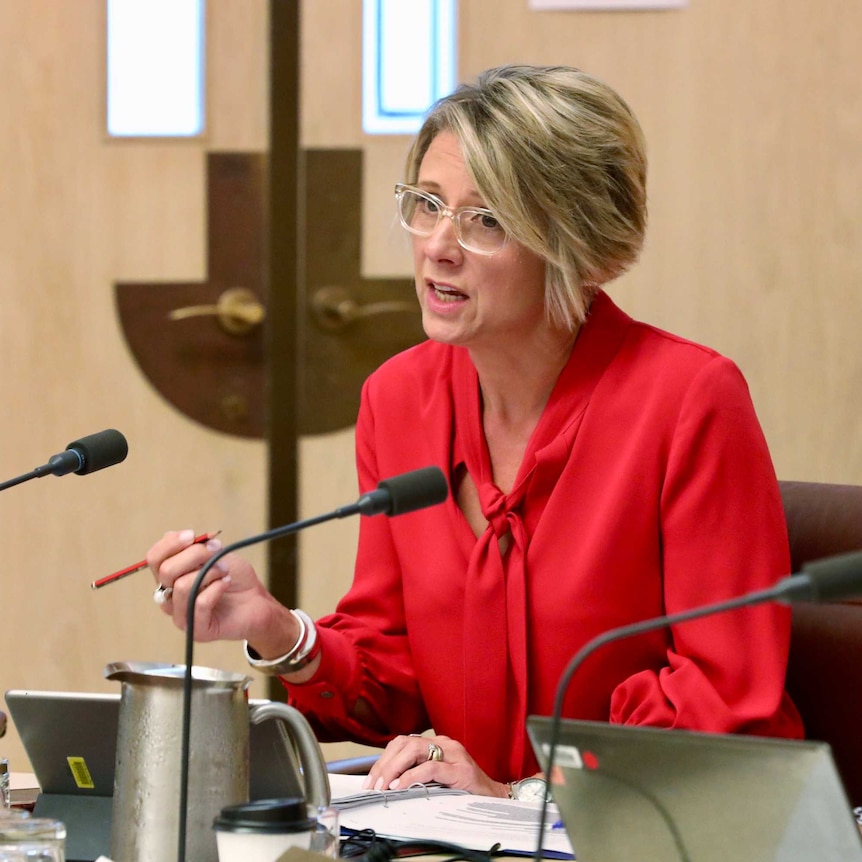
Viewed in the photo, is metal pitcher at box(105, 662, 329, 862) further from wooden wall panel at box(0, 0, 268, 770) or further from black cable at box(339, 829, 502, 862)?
wooden wall panel at box(0, 0, 268, 770)

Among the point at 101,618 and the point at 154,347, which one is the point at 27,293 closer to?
the point at 154,347

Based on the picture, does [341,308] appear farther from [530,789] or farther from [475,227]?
[530,789]

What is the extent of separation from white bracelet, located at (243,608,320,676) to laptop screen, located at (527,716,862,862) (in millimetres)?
652

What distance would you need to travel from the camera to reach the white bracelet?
4.88 ft

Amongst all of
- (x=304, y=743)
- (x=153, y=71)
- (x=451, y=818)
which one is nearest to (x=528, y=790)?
(x=451, y=818)

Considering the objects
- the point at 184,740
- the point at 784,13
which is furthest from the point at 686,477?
the point at 784,13

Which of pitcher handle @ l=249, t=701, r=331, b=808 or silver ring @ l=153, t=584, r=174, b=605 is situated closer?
pitcher handle @ l=249, t=701, r=331, b=808

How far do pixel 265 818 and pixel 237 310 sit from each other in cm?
192

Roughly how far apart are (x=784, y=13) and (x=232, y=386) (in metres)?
1.30

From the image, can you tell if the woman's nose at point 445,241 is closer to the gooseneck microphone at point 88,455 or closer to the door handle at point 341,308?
the gooseneck microphone at point 88,455

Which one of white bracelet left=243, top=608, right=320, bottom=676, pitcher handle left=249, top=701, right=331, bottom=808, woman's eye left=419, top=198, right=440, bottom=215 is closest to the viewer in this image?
pitcher handle left=249, top=701, right=331, bottom=808

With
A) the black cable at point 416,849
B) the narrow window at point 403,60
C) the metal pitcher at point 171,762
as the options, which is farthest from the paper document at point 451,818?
the narrow window at point 403,60

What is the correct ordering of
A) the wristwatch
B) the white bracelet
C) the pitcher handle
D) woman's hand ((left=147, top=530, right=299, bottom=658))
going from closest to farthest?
1. the pitcher handle
2. woman's hand ((left=147, top=530, right=299, bottom=658))
3. the wristwatch
4. the white bracelet

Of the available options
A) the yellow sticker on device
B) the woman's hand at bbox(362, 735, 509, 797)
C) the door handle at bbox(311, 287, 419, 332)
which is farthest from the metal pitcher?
the door handle at bbox(311, 287, 419, 332)
